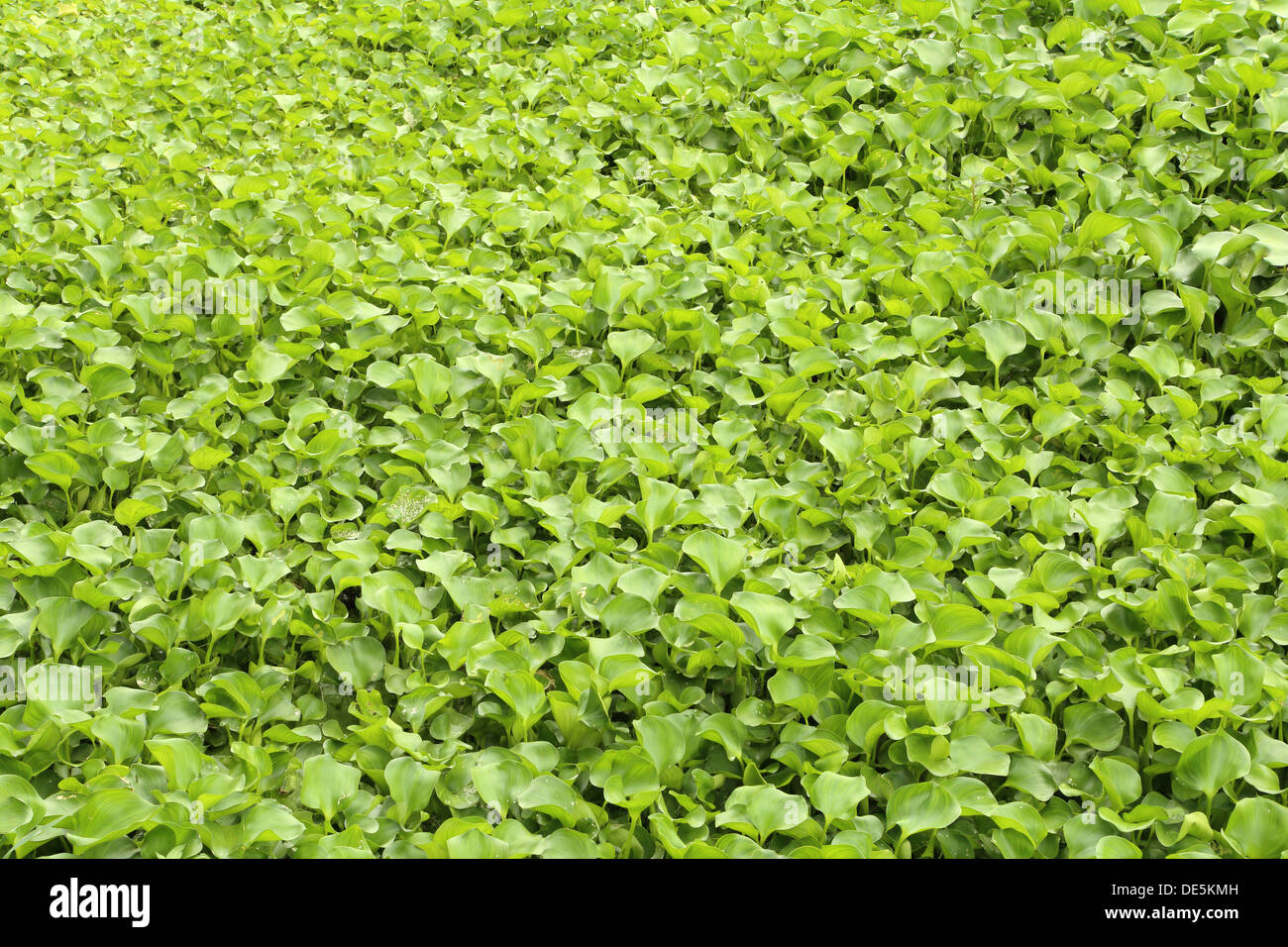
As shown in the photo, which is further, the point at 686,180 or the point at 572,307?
the point at 686,180

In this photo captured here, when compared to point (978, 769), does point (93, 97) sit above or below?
above

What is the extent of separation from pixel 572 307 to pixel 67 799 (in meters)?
1.98

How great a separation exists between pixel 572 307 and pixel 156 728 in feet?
5.74

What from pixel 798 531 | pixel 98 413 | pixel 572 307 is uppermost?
pixel 572 307

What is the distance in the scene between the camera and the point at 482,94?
16.1 ft

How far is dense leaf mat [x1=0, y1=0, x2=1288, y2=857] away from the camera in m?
2.31

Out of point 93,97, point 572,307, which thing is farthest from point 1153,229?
point 93,97

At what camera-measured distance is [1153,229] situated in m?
3.43

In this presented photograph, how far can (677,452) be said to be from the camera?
3.11m

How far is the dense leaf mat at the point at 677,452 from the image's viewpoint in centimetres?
231

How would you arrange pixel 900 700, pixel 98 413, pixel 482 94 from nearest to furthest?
pixel 900 700 < pixel 98 413 < pixel 482 94
